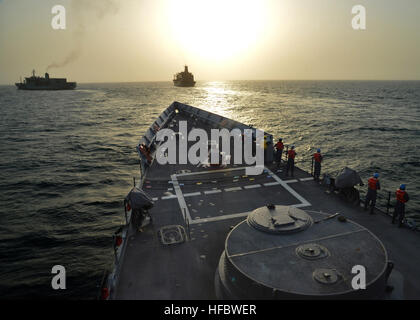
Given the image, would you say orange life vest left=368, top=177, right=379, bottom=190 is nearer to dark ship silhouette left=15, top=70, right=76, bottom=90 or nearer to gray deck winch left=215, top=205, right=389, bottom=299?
gray deck winch left=215, top=205, right=389, bottom=299

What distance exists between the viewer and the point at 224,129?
29.4 m

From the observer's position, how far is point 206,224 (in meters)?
12.4

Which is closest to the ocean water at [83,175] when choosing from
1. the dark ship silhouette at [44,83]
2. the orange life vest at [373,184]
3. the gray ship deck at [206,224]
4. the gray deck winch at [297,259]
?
the gray ship deck at [206,224]

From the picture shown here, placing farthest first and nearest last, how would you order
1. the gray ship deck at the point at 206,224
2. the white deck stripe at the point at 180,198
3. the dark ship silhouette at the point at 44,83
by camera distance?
the dark ship silhouette at the point at 44,83
the white deck stripe at the point at 180,198
the gray ship deck at the point at 206,224

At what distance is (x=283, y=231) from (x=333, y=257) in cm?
170

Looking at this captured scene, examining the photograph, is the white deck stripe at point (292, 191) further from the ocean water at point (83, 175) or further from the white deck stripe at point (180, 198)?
the ocean water at point (83, 175)

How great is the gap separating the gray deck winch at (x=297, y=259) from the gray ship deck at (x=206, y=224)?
111 cm

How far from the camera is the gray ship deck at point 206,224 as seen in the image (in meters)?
8.75

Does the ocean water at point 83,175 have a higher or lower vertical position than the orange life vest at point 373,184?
lower

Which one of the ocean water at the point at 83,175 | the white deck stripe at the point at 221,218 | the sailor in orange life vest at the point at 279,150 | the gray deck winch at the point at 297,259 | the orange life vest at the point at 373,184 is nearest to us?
the gray deck winch at the point at 297,259

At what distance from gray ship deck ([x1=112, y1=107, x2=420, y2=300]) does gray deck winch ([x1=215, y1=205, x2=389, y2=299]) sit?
1111 millimetres

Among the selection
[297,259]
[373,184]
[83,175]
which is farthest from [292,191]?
[83,175]

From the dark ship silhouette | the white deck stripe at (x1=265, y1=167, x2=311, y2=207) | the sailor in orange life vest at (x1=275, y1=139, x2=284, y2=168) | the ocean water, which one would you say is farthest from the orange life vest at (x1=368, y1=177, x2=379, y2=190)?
the dark ship silhouette
